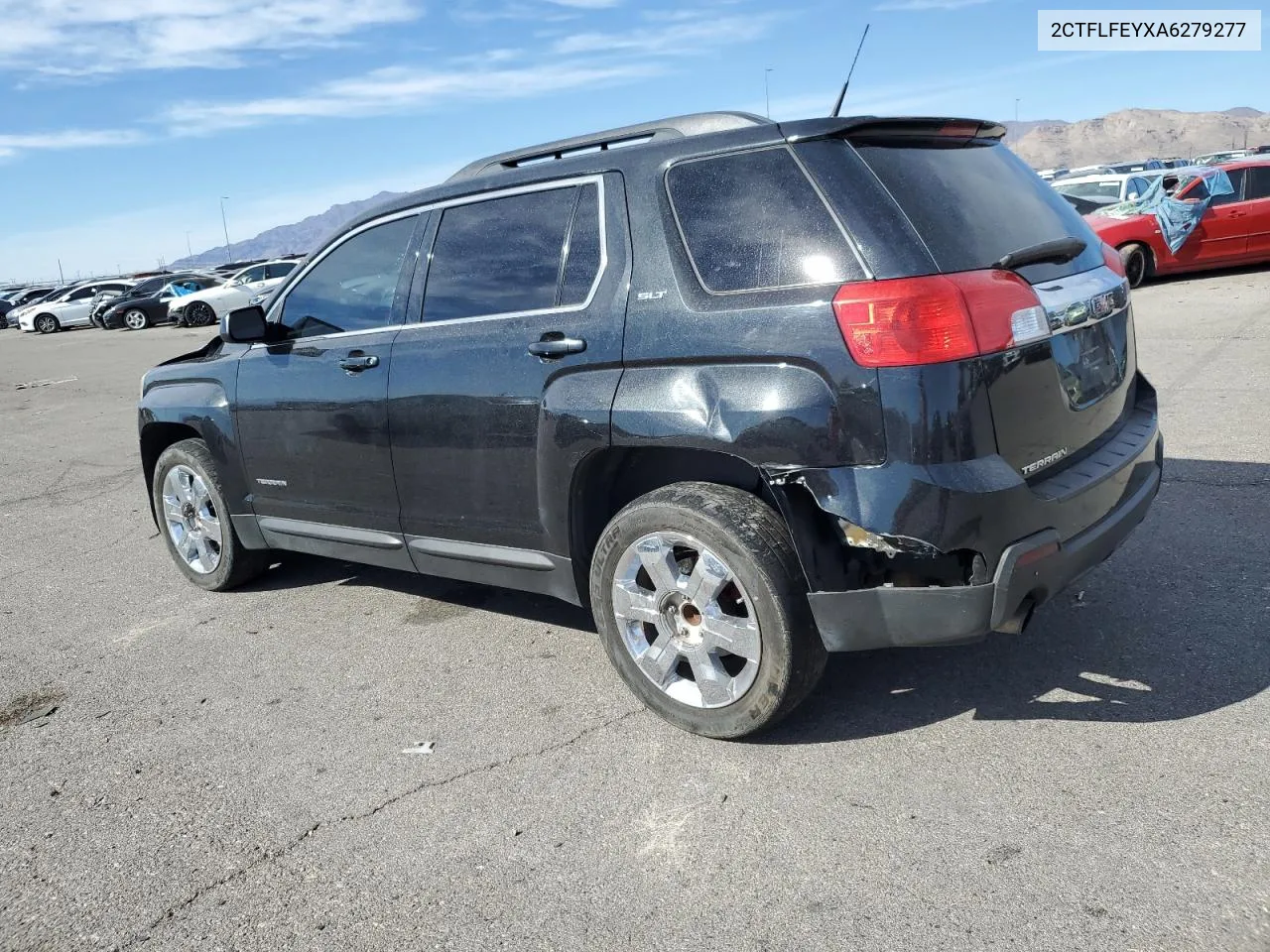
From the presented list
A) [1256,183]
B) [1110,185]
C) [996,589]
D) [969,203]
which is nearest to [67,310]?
[1110,185]

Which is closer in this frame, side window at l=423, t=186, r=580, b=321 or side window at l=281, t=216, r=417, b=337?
side window at l=423, t=186, r=580, b=321

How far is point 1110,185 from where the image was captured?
1945cm

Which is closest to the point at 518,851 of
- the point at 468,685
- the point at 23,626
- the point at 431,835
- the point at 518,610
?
the point at 431,835

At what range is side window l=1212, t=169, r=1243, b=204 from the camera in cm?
1521

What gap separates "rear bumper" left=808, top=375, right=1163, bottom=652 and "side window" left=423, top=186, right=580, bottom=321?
1518 millimetres

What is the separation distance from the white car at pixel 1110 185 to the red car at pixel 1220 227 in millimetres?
1853

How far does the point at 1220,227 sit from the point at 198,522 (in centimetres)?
1482

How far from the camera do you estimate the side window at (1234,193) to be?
49.9 feet

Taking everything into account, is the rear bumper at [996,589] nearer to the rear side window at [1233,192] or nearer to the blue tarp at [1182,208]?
the blue tarp at [1182,208]

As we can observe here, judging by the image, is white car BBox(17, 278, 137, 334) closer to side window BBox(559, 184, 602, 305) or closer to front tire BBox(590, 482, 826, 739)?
side window BBox(559, 184, 602, 305)

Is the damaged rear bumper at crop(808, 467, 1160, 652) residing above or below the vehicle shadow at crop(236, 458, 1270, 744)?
above

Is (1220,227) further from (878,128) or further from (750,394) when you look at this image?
(750,394)

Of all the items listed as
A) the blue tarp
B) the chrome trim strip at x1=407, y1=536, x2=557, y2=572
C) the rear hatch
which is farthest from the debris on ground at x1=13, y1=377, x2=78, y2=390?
the rear hatch

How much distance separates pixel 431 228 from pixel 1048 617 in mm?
2864
